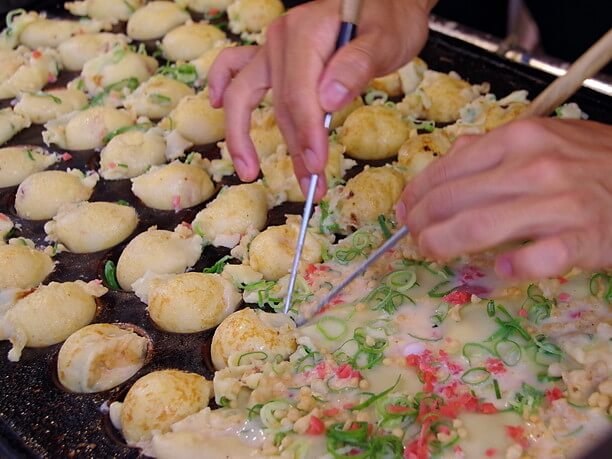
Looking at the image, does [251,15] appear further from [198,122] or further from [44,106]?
[44,106]

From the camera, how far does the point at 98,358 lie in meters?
2.42

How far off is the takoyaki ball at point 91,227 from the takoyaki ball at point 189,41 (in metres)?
1.39

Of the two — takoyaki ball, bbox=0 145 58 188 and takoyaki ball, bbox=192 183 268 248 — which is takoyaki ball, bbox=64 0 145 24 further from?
takoyaki ball, bbox=192 183 268 248

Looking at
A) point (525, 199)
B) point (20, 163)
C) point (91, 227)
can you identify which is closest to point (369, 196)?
point (91, 227)

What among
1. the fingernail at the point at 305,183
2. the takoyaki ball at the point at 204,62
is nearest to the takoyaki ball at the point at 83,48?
the takoyaki ball at the point at 204,62

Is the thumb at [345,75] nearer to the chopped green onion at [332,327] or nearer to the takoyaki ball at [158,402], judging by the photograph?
the chopped green onion at [332,327]

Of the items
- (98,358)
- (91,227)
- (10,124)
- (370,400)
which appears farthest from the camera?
(10,124)

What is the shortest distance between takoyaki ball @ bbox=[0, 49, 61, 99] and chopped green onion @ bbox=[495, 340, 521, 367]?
289 cm

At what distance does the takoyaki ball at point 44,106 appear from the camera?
3783 mm

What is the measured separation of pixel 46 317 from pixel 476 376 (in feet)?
4.82

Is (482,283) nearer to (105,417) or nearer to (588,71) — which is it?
(588,71)

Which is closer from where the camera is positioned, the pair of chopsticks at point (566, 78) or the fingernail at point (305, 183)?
the pair of chopsticks at point (566, 78)

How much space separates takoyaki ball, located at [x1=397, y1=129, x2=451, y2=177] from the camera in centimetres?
315

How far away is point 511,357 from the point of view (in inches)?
90.0
